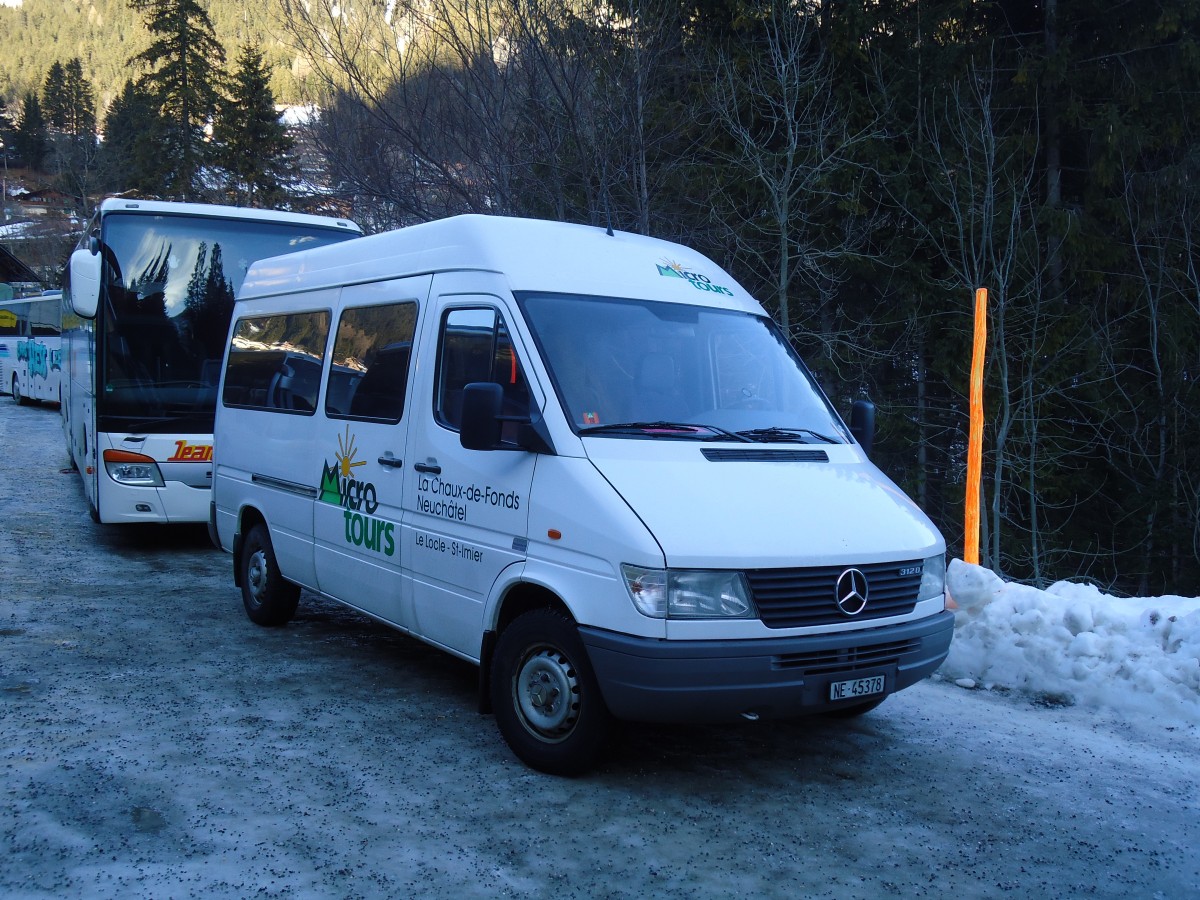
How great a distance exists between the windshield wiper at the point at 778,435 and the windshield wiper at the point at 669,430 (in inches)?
3.0

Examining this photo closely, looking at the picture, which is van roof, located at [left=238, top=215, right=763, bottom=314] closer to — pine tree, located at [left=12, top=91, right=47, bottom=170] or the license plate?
the license plate

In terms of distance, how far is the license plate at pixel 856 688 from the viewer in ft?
15.2

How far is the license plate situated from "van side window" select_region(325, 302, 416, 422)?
2.81 metres

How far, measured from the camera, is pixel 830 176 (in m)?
17.8

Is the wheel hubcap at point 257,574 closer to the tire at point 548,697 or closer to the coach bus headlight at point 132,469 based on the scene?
the coach bus headlight at point 132,469

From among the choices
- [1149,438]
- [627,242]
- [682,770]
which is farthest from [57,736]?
[1149,438]

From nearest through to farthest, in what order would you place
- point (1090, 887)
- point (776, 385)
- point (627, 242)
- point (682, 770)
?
point (1090, 887), point (682, 770), point (776, 385), point (627, 242)

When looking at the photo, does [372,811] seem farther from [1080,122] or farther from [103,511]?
[1080,122]

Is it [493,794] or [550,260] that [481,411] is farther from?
[493,794]

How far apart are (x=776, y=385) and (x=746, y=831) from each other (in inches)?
94.5

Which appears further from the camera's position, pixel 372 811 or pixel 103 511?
pixel 103 511

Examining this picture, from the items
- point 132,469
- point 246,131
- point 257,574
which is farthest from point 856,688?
point 246,131

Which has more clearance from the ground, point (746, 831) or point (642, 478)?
point (642, 478)

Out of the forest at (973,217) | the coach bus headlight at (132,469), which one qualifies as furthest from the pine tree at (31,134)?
the coach bus headlight at (132,469)
